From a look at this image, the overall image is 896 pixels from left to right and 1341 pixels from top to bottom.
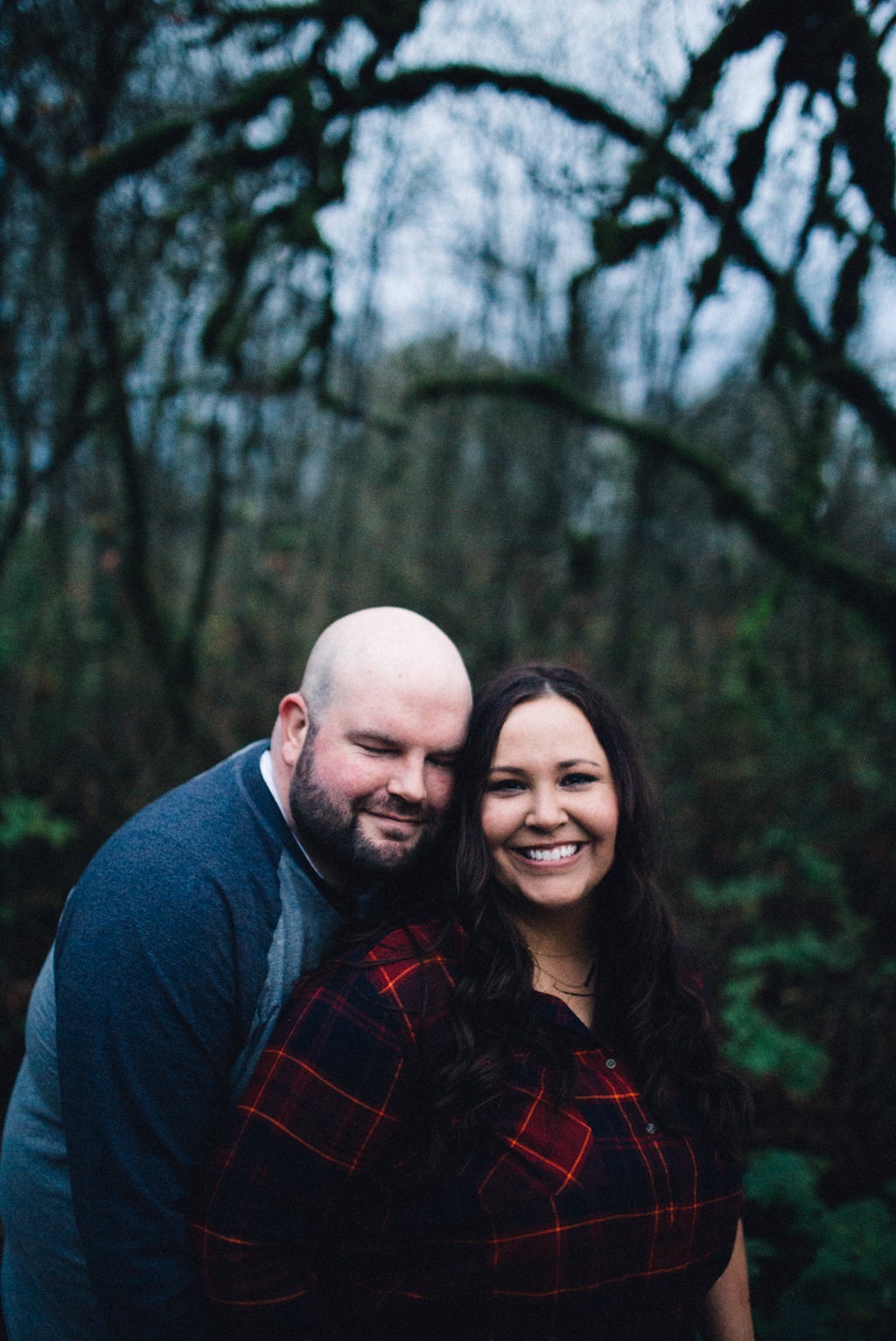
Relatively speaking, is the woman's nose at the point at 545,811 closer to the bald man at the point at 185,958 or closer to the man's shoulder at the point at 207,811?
the bald man at the point at 185,958

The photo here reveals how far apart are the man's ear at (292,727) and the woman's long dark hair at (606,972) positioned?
1.26 ft

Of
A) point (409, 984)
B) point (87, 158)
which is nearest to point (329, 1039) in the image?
point (409, 984)

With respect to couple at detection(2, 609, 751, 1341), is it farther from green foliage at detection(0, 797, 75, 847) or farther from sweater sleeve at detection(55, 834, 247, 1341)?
green foliage at detection(0, 797, 75, 847)

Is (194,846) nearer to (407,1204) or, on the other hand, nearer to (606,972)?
(407,1204)

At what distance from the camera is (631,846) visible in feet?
6.76

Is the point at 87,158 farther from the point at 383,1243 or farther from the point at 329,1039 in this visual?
the point at 383,1243

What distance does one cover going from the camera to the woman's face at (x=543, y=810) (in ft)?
6.08

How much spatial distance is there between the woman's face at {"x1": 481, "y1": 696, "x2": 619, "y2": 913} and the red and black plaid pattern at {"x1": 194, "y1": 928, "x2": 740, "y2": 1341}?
0.30 meters

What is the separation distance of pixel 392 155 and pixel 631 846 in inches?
230

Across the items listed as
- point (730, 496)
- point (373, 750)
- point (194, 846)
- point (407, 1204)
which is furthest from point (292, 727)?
point (730, 496)

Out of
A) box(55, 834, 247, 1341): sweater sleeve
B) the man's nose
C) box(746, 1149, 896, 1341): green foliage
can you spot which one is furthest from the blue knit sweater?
box(746, 1149, 896, 1341): green foliage

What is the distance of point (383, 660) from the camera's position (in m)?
1.83

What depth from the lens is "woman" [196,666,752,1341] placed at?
1.54 metres

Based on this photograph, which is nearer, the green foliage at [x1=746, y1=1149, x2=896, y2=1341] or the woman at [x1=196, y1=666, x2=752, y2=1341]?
the woman at [x1=196, y1=666, x2=752, y2=1341]
